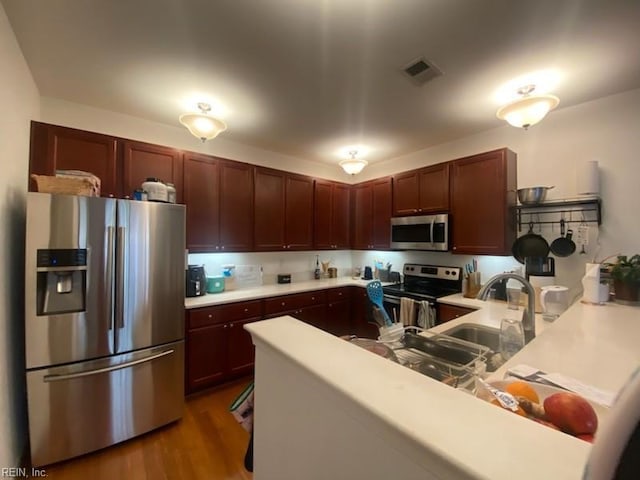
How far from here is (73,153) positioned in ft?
7.27

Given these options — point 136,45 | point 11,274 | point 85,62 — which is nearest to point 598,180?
point 136,45

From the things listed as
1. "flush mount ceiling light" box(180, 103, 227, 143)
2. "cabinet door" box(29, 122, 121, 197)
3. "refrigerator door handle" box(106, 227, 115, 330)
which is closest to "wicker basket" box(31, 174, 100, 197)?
"refrigerator door handle" box(106, 227, 115, 330)

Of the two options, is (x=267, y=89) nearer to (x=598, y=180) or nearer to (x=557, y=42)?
(x=557, y=42)

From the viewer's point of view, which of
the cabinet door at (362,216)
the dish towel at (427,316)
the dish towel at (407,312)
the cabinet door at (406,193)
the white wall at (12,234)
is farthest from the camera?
the cabinet door at (362,216)

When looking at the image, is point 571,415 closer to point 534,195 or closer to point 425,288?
point 534,195

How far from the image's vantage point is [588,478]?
Answer: 334 mm

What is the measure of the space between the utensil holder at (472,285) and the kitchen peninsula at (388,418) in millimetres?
1484

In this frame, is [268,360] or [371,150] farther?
[371,150]

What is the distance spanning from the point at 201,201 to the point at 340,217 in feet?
6.39

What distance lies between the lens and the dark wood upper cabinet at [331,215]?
3773mm

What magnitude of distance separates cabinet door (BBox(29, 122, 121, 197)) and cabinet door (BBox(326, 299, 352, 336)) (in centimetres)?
255

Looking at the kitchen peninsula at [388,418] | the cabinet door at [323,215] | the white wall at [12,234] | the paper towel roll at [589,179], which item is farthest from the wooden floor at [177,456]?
the paper towel roll at [589,179]

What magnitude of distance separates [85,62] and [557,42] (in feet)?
9.68

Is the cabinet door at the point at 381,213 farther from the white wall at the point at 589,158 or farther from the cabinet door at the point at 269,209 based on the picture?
the cabinet door at the point at 269,209
